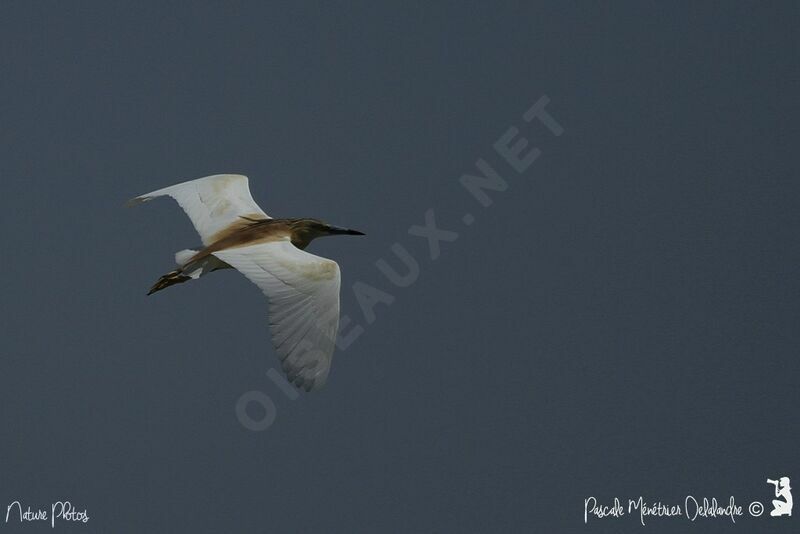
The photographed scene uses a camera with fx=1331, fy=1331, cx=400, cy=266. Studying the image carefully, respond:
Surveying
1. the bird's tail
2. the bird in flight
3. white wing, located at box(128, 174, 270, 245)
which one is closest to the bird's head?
the bird in flight

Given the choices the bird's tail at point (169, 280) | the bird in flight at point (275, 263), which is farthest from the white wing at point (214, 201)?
the bird's tail at point (169, 280)

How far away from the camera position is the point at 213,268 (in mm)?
18844

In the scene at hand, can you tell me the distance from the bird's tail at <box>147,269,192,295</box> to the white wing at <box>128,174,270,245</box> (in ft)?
3.24

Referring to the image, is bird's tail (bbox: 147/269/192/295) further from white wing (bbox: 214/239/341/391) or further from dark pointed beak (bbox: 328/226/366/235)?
dark pointed beak (bbox: 328/226/366/235)

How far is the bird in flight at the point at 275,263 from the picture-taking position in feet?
52.1

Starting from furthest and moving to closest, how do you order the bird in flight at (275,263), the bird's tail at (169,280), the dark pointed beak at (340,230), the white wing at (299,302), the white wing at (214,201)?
the white wing at (214,201) → the dark pointed beak at (340,230) → the bird's tail at (169,280) → the bird in flight at (275,263) → the white wing at (299,302)

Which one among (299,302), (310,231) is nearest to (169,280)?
(310,231)

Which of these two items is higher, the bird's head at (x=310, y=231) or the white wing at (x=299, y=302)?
the bird's head at (x=310, y=231)

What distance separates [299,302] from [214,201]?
484 centimetres

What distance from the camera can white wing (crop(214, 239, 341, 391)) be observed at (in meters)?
15.8

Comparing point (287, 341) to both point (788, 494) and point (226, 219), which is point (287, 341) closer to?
point (226, 219)

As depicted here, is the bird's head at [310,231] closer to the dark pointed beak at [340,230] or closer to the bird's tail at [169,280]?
the dark pointed beak at [340,230]

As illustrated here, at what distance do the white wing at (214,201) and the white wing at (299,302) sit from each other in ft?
7.70

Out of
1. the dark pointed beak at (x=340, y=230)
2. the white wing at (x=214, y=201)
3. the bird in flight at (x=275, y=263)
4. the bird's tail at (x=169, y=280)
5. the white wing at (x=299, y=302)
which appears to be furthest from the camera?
the white wing at (x=214, y=201)
